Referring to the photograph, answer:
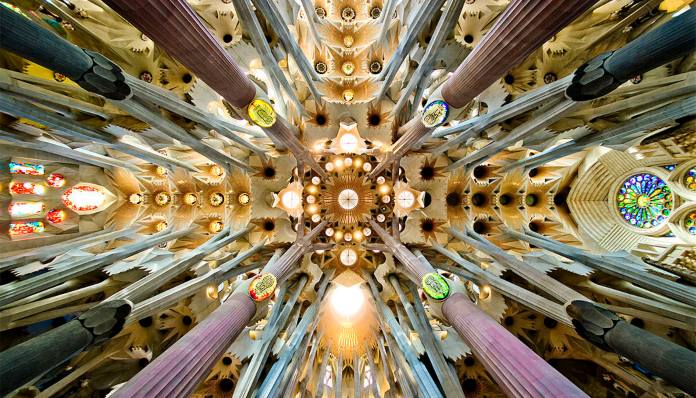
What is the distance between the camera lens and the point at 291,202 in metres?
13.5

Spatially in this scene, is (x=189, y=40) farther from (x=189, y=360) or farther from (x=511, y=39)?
(x=511, y=39)

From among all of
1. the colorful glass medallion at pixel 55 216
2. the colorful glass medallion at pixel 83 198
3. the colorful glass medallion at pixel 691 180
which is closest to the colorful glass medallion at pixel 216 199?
the colorful glass medallion at pixel 83 198

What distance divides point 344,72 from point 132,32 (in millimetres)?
9820

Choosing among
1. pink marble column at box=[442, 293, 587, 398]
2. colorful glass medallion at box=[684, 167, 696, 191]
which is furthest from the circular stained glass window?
pink marble column at box=[442, 293, 587, 398]

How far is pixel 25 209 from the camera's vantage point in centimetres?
1078

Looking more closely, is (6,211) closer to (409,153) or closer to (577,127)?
(409,153)

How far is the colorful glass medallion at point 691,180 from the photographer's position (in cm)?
1269

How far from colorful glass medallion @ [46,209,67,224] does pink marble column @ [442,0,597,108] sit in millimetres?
15891

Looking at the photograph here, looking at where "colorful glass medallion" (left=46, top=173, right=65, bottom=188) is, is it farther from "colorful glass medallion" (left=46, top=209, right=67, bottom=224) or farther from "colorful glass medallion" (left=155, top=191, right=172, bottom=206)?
"colorful glass medallion" (left=155, top=191, right=172, bottom=206)

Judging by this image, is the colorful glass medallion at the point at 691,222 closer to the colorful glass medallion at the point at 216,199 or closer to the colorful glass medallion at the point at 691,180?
the colorful glass medallion at the point at 691,180

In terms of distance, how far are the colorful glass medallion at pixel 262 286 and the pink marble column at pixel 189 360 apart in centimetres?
65

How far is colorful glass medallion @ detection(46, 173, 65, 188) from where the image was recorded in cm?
1149

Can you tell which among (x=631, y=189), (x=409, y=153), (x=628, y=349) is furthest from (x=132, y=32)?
(x=631, y=189)

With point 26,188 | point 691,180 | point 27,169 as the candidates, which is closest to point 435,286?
point 691,180
